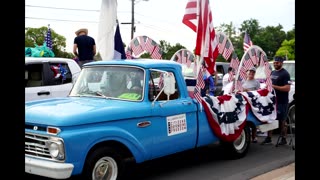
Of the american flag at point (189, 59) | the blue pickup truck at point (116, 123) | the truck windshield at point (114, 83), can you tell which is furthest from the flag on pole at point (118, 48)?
the american flag at point (189, 59)

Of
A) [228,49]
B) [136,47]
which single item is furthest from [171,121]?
[136,47]

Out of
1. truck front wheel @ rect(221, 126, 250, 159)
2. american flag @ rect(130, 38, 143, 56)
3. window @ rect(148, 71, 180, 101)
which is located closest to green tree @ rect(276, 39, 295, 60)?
truck front wheel @ rect(221, 126, 250, 159)

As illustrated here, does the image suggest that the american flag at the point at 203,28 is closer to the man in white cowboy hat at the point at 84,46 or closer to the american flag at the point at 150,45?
the man in white cowboy hat at the point at 84,46

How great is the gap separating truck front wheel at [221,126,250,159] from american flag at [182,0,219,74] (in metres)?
1.40

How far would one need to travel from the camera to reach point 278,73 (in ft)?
26.7

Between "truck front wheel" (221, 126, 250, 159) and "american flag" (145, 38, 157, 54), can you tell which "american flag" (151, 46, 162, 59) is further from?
"truck front wheel" (221, 126, 250, 159)

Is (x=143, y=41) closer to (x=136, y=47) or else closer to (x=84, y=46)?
(x=136, y=47)

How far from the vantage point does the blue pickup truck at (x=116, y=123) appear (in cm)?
445

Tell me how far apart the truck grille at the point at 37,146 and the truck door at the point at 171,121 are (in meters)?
1.50
